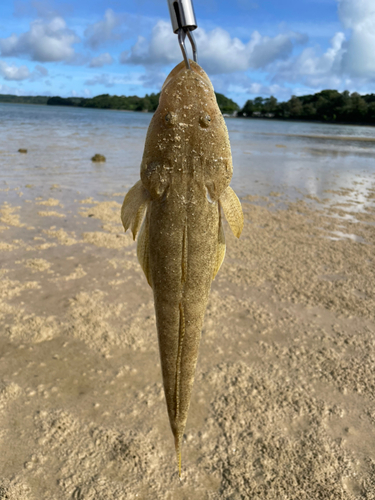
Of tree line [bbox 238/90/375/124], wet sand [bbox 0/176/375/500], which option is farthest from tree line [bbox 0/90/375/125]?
wet sand [bbox 0/176/375/500]

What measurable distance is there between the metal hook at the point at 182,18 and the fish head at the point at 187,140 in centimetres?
Result: 23

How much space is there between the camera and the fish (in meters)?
1.53

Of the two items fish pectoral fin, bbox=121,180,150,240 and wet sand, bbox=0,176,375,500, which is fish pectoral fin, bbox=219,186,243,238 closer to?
fish pectoral fin, bbox=121,180,150,240

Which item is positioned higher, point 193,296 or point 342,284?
point 193,296

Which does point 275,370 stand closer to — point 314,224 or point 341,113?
point 314,224

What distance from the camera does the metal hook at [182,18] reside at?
54.7 inches

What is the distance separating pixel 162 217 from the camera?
4.98ft

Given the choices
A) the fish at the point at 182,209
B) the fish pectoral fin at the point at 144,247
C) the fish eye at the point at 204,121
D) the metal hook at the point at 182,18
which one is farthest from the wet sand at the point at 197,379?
the metal hook at the point at 182,18

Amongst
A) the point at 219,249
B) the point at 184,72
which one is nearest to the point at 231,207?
the point at 219,249

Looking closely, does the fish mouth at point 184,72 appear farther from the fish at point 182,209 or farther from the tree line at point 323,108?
the tree line at point 323,108

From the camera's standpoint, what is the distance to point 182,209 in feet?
4.97

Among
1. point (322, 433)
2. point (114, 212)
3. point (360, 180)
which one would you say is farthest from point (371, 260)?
point (360, 180)

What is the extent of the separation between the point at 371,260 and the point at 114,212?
17.1 feet

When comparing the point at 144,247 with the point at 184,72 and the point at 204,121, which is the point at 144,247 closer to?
the point at 204,121
